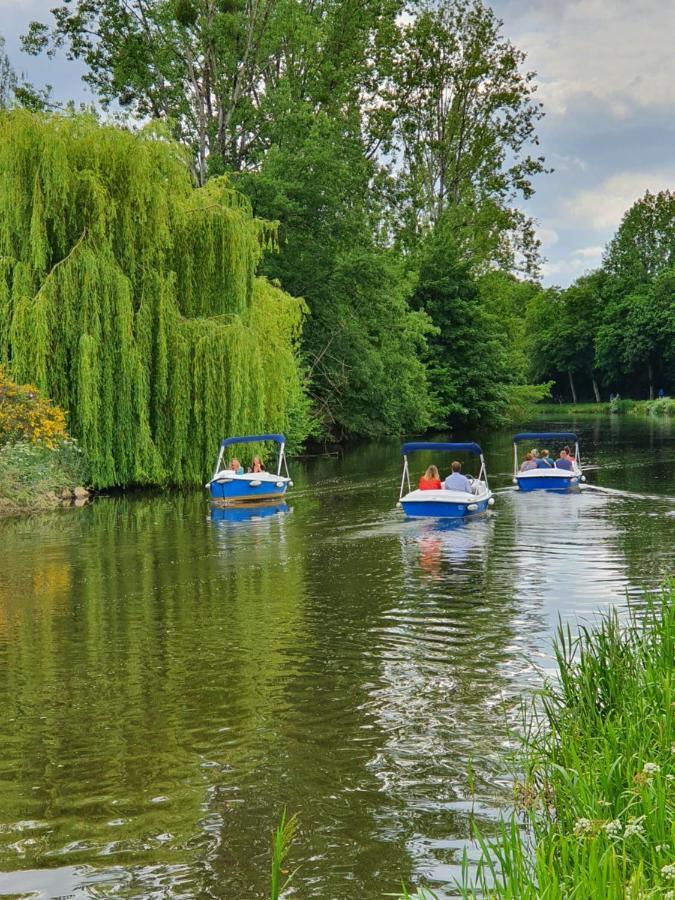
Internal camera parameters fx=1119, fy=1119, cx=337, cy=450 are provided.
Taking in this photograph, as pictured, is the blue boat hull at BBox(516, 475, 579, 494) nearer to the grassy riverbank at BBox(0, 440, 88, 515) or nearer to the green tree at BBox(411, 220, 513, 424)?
the grassy riverbank at BBox(0, 440, 88, 515)

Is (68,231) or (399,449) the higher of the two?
(68,231)

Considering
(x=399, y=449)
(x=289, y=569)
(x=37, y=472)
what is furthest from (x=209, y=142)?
(x=289, y=569)

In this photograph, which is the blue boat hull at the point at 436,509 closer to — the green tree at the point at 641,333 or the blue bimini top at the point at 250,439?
the blue bimini top at the point at 250,439

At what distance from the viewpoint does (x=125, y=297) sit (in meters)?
25.6

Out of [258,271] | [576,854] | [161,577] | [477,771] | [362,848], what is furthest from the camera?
[258,271]

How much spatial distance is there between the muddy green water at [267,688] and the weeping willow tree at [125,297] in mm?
4869

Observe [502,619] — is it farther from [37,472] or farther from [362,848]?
[37,472]

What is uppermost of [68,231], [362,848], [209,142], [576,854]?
[209,142]

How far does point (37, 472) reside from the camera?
25.2 m

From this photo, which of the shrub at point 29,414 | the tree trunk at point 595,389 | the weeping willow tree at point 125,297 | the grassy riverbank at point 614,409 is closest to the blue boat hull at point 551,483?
the weeping willow tree at point 125,297

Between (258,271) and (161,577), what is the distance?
27508 mm

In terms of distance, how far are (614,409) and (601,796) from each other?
88104 mm

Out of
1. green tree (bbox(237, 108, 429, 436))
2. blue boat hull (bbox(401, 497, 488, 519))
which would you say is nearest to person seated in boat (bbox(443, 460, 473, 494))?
blue boat hull (bbox(401, 497, 488, 519))

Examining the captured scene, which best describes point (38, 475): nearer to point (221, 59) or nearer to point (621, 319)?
point (221, 59)
